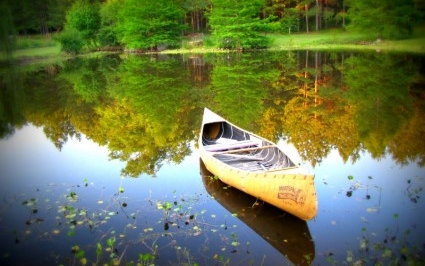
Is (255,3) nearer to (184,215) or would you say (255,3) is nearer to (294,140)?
(294,140)

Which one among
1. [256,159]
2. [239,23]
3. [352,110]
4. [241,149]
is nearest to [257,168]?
[256,159]

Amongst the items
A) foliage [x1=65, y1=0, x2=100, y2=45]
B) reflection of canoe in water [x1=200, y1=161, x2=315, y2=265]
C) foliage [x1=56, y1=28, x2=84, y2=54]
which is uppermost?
foliage [x1=65, y1=0, x2=100, y2=45]

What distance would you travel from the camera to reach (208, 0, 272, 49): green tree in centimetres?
5006

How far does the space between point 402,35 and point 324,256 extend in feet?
148

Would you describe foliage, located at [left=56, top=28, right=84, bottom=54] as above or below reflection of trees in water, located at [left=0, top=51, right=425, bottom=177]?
above

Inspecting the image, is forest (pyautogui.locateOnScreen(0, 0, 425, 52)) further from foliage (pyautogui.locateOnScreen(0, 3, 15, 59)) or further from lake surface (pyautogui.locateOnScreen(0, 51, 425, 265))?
lake surface (pyautogui.locateOnScreen(0, 51, 425, 265))

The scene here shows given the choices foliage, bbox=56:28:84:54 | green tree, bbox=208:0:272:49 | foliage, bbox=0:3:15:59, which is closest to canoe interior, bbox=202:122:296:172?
foliage, bbox=0:3:15:59

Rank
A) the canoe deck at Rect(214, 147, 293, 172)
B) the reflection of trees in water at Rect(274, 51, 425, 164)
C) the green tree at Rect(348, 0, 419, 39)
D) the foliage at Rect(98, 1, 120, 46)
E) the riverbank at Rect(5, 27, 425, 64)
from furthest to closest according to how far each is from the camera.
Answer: the foliage at Rect(98, 1, 120, 46) < the riverbank at Rect(5, 27, 425, 64) < the green tree at Rect(348, 0, 419, 39) < the reflection of trees in water at Rect(274, 51, 425, 164) < the canoe deck at Rect(214, 147, 293, 172)

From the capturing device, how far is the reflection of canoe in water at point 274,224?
7.55 meters

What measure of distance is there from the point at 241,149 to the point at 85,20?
177ft

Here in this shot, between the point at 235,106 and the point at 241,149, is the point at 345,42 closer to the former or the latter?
the point at 235,106

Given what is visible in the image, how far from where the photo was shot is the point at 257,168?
401 inches

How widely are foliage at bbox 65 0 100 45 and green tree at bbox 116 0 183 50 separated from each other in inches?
A: 167

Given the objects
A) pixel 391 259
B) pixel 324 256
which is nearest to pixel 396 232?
pixel 391 259
